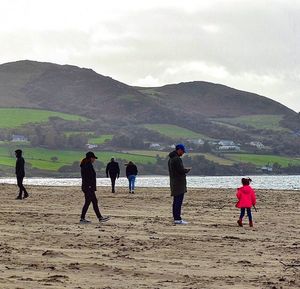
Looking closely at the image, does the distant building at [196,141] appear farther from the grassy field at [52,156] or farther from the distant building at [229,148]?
the grassy field at [52,156]

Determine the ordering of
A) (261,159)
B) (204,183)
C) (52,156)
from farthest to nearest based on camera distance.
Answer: (261,159) < (52,156) < (204,183)

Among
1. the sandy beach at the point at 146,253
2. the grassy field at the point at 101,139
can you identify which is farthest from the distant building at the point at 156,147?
the sandy beach at the point at 146,253

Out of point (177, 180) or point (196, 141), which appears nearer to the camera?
point (177, 180)

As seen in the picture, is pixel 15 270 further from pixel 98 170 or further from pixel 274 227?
pixel 98 170

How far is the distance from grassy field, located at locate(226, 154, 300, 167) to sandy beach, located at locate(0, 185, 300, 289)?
473 ft

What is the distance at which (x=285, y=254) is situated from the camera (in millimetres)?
14367

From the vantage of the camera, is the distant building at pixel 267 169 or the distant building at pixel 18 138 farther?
the distant building at pixel 18 138

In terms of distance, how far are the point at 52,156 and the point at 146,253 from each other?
13650 cm

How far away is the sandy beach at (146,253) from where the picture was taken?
36.2 feet

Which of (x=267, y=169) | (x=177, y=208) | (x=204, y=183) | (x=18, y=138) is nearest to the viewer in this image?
(x=177, y=208)

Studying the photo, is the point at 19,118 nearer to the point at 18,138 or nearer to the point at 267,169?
the point at 18,138

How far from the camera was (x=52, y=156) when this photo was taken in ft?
490

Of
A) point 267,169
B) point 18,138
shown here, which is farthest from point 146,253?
point 18,138

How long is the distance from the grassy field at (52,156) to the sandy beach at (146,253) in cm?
12110
